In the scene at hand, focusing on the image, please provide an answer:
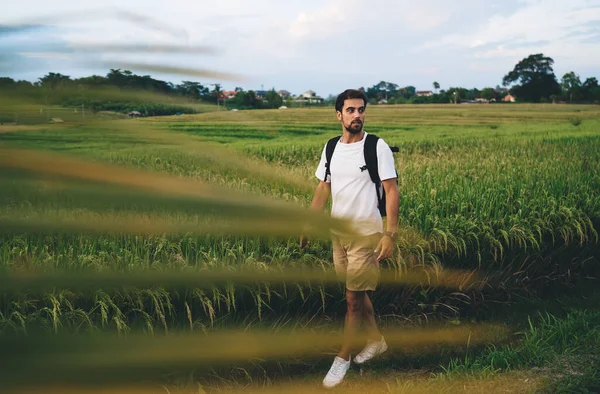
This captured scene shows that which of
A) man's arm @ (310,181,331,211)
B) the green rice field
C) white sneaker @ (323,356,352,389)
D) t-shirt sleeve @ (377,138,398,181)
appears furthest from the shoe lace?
man's arm @ (310,181,331,211)

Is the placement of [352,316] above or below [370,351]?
above

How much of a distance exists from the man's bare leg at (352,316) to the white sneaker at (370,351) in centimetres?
15

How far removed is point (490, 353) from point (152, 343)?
2612 millimetres

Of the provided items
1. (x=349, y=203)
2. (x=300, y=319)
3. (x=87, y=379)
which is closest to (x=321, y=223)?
(x=87, y=379)

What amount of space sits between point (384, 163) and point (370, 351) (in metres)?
0.96

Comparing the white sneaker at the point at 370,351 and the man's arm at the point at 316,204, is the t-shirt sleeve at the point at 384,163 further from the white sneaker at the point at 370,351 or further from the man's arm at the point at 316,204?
the man's arm at the point at 316,204

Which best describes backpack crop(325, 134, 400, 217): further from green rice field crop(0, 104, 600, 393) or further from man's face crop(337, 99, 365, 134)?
green rice field crop(0, 104, 600, 393)

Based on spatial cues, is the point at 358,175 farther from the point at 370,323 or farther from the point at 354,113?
the point at 370,323

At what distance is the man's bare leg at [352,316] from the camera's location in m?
2.32

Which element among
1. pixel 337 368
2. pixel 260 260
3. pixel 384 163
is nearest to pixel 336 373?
pixel 337 368

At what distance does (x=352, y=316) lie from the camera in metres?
2.36

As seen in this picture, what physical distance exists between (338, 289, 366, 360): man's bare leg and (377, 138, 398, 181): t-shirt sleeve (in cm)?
53

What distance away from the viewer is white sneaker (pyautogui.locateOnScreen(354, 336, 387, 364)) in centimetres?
255

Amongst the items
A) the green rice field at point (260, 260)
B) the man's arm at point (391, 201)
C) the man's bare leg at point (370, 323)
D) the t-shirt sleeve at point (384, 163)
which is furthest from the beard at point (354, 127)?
the man's bare leg at point (370, 323)
